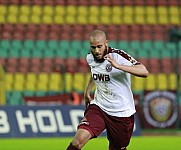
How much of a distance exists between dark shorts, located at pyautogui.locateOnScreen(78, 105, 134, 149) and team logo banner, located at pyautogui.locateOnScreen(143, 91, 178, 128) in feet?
28.8

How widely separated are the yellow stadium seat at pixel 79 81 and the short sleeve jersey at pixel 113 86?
11330mm

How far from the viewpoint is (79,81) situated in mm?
18141

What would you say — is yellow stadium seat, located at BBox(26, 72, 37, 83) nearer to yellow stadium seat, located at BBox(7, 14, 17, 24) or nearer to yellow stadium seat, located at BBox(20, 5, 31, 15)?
yellow stadium seat, located at BBox(7, 14, 17, 24)

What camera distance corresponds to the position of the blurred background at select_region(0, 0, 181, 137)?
17.9 metres

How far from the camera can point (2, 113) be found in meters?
12.9

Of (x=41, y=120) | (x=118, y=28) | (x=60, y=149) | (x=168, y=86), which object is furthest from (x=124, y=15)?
(x=60, y=149)

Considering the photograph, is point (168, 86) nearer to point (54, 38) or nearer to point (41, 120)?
point (54, 38)

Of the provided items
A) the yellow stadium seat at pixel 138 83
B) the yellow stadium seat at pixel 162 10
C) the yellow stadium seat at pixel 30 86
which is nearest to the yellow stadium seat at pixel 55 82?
the yellow stadium seat at pixel 30 86

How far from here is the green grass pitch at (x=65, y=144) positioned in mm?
10588

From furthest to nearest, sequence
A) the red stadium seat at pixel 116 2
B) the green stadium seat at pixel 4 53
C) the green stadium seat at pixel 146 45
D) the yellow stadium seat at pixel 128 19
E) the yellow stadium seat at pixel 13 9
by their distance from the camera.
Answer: the red stadium seat at pixel 116 2 → the yellow stadium seat at pixel 128 19 → the yellow stadium seat at pixel 13 9 → the green stadium seat at pixel 146 45 → the green stadium seat at pixel 4 53

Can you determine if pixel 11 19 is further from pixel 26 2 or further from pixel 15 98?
pixel 15 98

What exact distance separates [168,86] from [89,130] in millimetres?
12403

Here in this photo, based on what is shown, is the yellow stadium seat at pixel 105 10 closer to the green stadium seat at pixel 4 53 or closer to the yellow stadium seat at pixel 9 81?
the green stadium seat at pixel 4 53

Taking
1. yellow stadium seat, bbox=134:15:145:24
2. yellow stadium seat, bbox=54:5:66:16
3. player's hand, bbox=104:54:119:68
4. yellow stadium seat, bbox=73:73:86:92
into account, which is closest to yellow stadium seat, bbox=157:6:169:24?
yellow stadium seat, bbox=134:15:145:24
